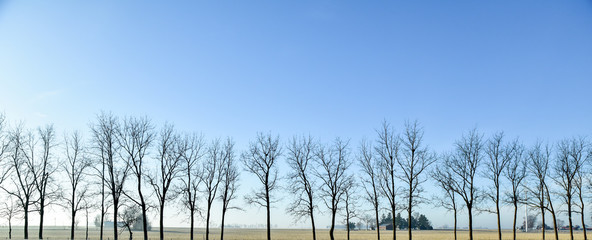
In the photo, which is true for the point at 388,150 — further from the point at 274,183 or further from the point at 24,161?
the point at 24,161

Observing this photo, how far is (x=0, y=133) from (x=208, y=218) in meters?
20.5

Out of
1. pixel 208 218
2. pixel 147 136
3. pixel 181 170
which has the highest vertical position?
pixel 147 136

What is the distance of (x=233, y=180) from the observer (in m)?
45.1

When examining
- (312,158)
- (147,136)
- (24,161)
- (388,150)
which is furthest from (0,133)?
(388,150)

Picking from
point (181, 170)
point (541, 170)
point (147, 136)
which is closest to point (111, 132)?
point (147, 136)

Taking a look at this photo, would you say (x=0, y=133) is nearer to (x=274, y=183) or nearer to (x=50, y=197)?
(x=50, y=197)

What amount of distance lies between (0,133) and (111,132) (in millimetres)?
8823

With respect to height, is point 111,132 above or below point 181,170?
above

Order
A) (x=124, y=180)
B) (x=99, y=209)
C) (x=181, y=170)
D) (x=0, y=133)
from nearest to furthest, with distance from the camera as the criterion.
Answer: (x=0, y=133) → (x=124, y=180) → (x=181, y=170) → (x=99, y=209)

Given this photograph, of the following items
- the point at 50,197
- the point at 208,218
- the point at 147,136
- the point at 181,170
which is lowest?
the point at 208,218

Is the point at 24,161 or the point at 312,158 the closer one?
the point at 24,161

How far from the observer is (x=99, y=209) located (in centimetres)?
4334

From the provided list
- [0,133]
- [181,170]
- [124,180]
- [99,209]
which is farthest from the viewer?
[99,209]

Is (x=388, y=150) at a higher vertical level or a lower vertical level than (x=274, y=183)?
higher
